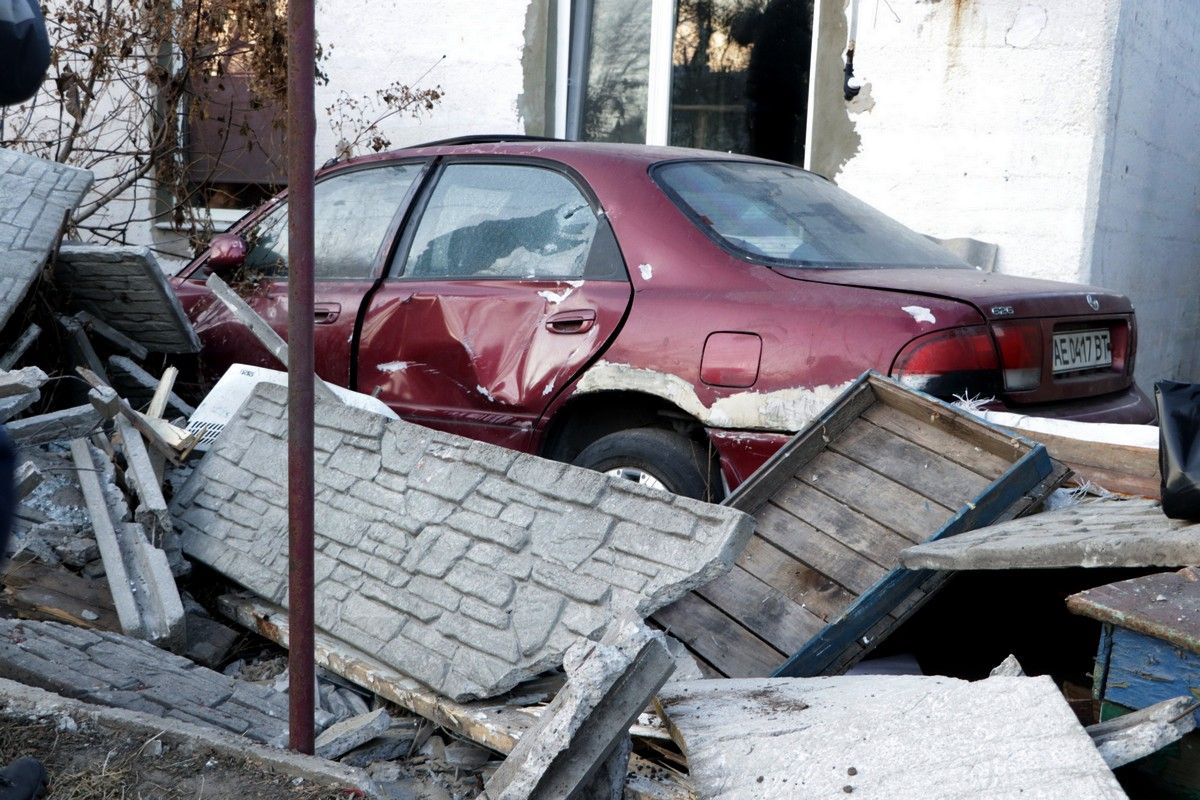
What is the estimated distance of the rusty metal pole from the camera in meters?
2.25

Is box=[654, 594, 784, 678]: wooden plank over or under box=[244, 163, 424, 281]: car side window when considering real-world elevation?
under

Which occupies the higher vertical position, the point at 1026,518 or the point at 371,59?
the point at 371,59

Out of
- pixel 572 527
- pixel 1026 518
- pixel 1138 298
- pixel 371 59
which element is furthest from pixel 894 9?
pixel 572 527

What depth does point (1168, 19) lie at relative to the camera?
7.16m

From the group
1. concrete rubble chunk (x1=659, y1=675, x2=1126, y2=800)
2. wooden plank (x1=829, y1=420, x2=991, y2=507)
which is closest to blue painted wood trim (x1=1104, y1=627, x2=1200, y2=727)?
concrete rubble chunk (x1=659, y1=675, x2=1126, y2=800)

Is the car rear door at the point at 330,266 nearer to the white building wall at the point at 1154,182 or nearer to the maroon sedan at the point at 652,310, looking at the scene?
the maroon sedan at the point at 652,310

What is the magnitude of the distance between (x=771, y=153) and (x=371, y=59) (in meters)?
2.73

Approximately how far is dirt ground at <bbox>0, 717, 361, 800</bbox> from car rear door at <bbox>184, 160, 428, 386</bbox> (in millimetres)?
2036

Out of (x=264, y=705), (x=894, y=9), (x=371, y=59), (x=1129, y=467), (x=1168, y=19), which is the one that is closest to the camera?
(x=264, y=705)

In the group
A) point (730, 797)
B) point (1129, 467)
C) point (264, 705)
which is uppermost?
point (1129, 467)

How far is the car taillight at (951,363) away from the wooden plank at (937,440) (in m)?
0.11

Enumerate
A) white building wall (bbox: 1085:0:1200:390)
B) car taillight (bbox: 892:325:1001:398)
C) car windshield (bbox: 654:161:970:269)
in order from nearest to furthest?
1. car taillight (bbox: 892:325:1001:398)
2. car windshield (bbox: 654:161:970:269)
3. white building wall (bbox: 1085:0:1200:390)

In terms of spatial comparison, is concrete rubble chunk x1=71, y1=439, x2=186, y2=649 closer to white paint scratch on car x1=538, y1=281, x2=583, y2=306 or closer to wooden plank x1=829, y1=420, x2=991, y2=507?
white paint scratch on car x1=538, y1=281, x2=583, y2=306

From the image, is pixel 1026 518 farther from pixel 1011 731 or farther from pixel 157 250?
pixel 157 250
